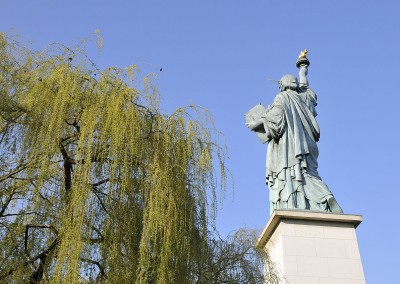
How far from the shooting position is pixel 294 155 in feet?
31.7

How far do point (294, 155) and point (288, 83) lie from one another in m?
2.03

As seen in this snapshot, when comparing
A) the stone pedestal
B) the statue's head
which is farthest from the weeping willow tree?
the statue's head

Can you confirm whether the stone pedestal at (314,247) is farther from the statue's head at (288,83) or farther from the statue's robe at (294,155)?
the statue's head at (288,83)

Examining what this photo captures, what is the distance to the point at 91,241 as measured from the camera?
251 inches

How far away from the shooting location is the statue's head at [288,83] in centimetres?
1096

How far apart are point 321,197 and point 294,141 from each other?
4.48 feet

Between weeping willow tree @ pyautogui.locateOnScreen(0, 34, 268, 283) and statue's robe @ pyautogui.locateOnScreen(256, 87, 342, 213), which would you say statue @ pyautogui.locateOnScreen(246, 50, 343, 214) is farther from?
weeping willow tree @ pyautogui.locateOnScreen(0, 34, 268, 283)

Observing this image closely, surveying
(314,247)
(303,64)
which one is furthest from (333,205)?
(303,64)

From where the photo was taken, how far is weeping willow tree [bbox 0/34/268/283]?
20.8ft

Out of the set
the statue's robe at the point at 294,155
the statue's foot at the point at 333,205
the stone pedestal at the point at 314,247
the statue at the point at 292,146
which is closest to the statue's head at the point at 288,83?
the statue at the point at 292,146

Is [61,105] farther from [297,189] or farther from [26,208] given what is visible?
[297,189]

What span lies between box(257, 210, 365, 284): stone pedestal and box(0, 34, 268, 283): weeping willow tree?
1365 millimetres

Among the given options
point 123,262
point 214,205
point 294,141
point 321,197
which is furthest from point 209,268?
point 294,141

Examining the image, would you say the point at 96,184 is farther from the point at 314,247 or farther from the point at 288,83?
the point at 288,83
